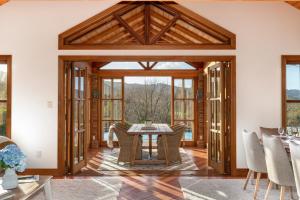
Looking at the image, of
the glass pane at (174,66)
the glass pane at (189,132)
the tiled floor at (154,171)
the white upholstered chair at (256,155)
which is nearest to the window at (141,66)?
the glass pane at (174,66)

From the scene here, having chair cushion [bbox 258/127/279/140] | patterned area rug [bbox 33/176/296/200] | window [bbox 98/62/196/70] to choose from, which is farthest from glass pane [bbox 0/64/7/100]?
chair cushion [bbox 258/127/279/140]

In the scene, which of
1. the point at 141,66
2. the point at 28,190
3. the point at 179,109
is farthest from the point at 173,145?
the point at 28,190

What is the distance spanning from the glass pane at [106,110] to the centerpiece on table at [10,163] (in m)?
7.42

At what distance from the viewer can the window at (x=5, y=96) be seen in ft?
19.9

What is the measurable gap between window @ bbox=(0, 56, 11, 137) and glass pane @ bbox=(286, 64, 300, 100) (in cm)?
508

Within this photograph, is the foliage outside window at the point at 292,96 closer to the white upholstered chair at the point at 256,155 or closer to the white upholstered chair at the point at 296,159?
the white upholstered chair at the point at 256,155

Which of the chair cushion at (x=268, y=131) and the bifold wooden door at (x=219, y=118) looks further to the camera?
the bifold wooden door at (x=219, y=118)

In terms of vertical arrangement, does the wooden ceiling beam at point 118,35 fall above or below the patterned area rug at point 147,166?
above

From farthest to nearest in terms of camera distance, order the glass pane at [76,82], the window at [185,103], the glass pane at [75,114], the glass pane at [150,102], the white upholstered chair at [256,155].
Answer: the glass pane at [150,102]
the window at [185,103]
the glass pane at [76,82]
the glass pane at [75,114]
the white upholstered chair at [256,155]

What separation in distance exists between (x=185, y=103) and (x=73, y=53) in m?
5.41

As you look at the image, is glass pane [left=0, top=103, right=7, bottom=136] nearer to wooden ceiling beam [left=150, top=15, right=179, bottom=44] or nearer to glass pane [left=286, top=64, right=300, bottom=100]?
wooden ceiling beam [left=150, top=15, right=179, bottom=44]

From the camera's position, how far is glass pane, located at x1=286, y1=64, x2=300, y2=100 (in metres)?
6.30

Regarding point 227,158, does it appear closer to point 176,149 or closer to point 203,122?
point 176,149

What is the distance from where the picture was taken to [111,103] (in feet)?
35.3
